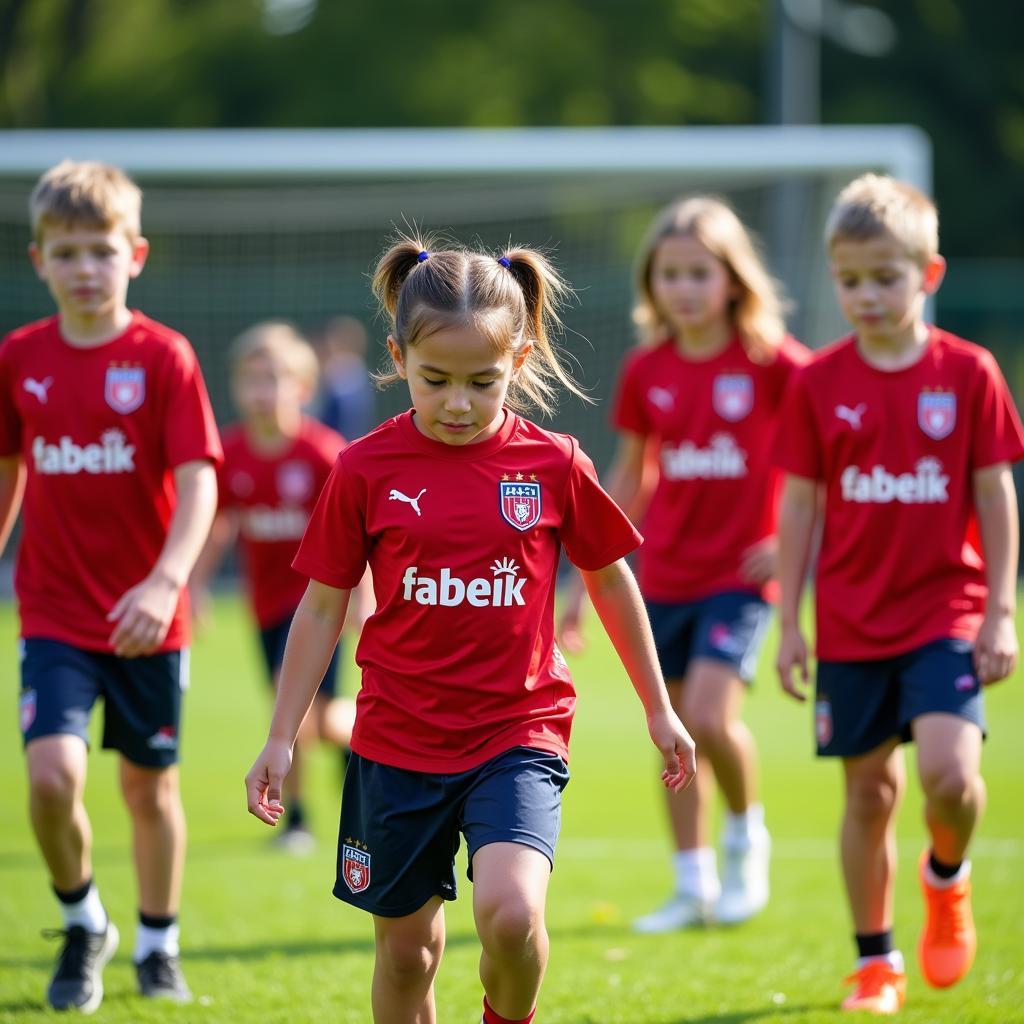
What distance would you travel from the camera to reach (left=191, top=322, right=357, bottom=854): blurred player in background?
24.7ft

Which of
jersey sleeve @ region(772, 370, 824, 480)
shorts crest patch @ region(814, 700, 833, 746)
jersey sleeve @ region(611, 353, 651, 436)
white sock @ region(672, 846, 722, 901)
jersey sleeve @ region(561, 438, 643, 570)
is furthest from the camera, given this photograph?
jersey sleeve @ region(611, 353, 651, 436)

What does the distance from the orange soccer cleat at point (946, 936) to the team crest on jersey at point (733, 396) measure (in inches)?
75.5

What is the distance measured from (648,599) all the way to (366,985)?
1.84m

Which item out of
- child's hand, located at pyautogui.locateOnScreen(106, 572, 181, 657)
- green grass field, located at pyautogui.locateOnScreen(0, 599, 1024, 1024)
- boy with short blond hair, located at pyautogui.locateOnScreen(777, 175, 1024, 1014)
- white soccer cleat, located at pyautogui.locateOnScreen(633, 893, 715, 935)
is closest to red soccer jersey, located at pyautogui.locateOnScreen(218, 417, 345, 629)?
green grass field, located at pyautogui.locateOnScreen(0, 599, 1024, 1024)

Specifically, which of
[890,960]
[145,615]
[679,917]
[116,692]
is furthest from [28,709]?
[890,960]

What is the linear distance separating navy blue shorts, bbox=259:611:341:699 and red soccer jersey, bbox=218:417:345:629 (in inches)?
1.5

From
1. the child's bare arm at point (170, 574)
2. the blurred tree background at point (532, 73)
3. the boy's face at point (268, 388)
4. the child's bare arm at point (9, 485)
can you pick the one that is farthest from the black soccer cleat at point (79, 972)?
the blurred tree background at point (532, 73)

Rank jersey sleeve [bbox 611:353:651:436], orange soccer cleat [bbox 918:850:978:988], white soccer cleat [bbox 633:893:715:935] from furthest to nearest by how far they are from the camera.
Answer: jersey sleeve [bbox 611:353:651:436], white soccer cleat [bbox 633:893:715:935], orange soccer cleat [bbox 918:850:978:988]

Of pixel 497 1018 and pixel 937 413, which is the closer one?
pixel 497 1018

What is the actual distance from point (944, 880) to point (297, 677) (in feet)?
6.95

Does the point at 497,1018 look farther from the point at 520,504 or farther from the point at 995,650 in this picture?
the point at 995,650

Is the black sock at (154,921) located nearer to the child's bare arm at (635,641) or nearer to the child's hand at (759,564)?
the child's bare arm at (635,641)

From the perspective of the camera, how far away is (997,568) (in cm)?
446

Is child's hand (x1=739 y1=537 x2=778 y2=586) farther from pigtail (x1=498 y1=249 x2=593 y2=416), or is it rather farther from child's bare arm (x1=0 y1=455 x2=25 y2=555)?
child's bare arm (x1=0 y1=455 x2=25 y2=555)
